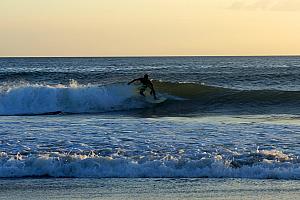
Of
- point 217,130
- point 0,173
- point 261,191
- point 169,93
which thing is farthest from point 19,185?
point 169,93

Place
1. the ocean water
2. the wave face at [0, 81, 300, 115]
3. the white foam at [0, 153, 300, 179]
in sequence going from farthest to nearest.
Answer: the wave face at [0, 81, 300, 115] < the ocean water < the white foam at [0, 153, 300, 179]

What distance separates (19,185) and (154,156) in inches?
105

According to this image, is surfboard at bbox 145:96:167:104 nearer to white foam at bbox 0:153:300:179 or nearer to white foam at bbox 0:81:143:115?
white foam at bbox 0:81:143:115

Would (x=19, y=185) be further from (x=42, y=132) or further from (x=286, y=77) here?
(x=286, y=77)

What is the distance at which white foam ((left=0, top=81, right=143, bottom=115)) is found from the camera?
2401cm

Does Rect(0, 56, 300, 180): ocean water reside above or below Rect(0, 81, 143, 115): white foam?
above

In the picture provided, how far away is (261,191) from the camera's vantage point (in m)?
8.86

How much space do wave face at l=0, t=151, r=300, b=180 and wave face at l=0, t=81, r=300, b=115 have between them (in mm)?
11671

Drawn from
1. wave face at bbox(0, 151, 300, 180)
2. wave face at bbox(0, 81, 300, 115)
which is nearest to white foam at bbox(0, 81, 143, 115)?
wave face at bbox(0, 81, 300, 115)

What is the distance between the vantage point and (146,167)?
10.2m

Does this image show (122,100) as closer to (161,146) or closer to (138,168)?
(161,146)

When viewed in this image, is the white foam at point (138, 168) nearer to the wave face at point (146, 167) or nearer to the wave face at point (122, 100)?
the wave face at point (146, 167)

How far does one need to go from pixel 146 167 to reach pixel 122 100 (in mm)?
15221

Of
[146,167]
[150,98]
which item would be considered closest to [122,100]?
[150,98]
